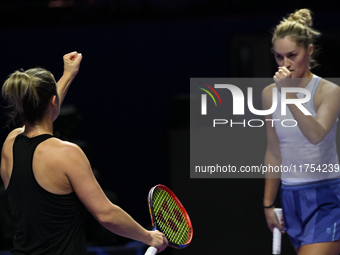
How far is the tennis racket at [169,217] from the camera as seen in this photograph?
6.94 feet

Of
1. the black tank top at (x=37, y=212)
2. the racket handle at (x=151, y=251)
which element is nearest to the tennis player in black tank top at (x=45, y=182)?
the black tank top at (x=37, y=212)

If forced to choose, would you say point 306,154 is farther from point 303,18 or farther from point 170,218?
point 170,218

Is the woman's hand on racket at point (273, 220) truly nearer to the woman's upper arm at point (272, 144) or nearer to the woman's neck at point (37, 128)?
the woman's upper arm at point (272, 144)

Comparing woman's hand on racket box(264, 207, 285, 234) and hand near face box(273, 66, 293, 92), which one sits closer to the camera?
hand near face box(273, 66, 293, 92)

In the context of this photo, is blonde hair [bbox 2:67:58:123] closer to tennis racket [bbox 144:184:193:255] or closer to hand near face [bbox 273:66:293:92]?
tennis racket [bbox 144:184:193:255]

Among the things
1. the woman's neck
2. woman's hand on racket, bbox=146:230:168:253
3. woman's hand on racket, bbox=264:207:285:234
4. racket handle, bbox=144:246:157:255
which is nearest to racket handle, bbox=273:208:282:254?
woman's hand on racket, bbox=264:207:285:234

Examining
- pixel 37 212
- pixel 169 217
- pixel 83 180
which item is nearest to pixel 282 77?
pixel 169 217

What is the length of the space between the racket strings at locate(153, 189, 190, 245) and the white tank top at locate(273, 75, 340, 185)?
650 mm

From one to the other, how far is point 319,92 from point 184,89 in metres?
2.18

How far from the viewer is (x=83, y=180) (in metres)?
1.77

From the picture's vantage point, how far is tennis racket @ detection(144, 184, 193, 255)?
2.12 metres

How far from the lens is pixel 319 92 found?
2.59 meters

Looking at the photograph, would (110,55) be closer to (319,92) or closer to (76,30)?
(76,30)

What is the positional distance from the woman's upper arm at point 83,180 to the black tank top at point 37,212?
7 centimetres
